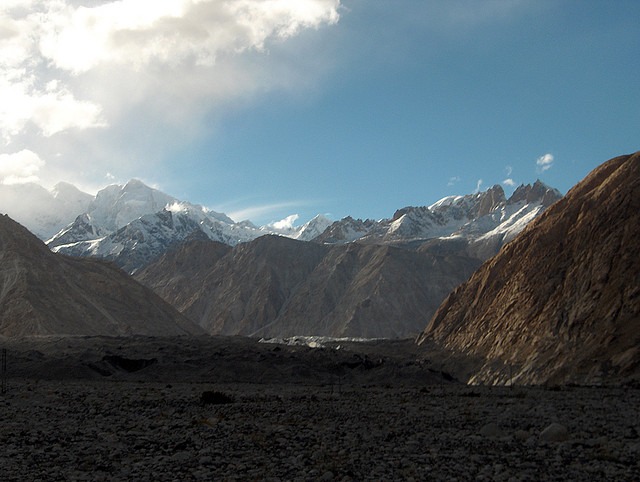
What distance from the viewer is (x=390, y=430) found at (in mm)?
20484

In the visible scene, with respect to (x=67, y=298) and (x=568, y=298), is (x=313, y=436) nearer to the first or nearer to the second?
(x=568, y=298)

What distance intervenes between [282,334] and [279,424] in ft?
550

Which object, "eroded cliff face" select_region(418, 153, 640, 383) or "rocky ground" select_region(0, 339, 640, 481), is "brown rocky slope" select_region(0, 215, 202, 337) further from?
"rocky ground" select_region(0, 339, 640, 481)

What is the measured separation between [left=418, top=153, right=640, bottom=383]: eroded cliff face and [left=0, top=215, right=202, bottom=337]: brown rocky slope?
5578cm

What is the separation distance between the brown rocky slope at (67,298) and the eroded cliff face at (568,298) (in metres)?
55.8

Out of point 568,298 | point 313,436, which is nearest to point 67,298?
point 568,298

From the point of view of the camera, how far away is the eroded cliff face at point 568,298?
181 ft

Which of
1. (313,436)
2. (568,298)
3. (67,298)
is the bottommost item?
(313,436)

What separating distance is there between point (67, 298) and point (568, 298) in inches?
3213

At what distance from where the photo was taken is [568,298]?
68375 mm

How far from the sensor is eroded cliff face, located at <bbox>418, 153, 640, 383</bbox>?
5522cm

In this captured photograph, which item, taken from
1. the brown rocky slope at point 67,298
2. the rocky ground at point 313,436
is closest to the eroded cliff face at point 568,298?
the rocky ground at point 313,436

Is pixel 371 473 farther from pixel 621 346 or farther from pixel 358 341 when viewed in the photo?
pixel 358 341

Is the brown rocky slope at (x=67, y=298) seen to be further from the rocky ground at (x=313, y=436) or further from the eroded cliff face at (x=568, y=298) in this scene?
the rocky ground at (x=313, y=436)
